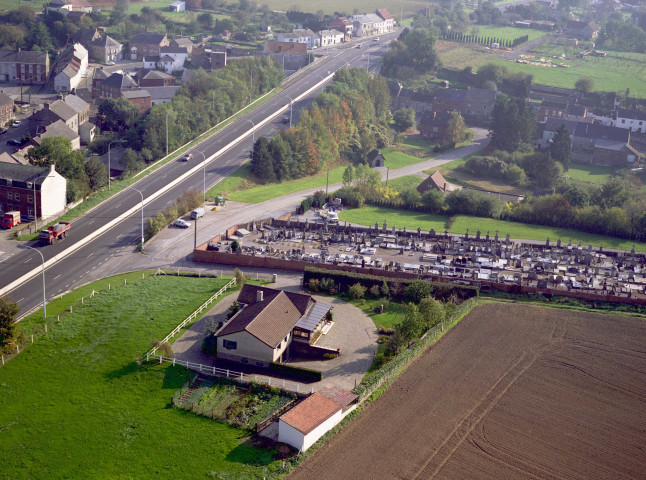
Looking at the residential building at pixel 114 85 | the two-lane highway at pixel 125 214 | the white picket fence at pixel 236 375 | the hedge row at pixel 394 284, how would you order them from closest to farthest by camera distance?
the white picket fence at pixel 236 375, the hedge row at pixel 394 284, the two-lane highway at pixel 125 214, the residential building at pixel 114 85

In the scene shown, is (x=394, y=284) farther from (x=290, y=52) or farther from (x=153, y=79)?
(x=290, y=52)

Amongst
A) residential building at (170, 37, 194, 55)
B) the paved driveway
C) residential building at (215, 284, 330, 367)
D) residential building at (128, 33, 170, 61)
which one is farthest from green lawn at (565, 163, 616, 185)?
residential building at (128, 33, 170, 61)

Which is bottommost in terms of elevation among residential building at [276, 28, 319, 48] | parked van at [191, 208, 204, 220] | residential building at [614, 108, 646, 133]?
parked van at [191, 208, 204, 220]

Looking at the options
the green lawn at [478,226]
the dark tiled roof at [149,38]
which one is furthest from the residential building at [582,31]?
the green lawn at [478,226]

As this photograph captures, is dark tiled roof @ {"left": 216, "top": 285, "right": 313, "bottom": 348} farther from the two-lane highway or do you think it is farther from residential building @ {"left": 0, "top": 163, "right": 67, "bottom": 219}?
residential building @ {"left": 0, "top": 163, "right": 67, "bottom": 219}

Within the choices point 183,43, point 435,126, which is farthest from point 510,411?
point 183,43

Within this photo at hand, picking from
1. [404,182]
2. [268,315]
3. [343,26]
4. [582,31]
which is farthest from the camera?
[582,31]

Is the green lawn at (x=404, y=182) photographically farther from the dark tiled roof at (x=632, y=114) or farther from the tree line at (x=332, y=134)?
the dark tiled roof at (x=632, y=114)
